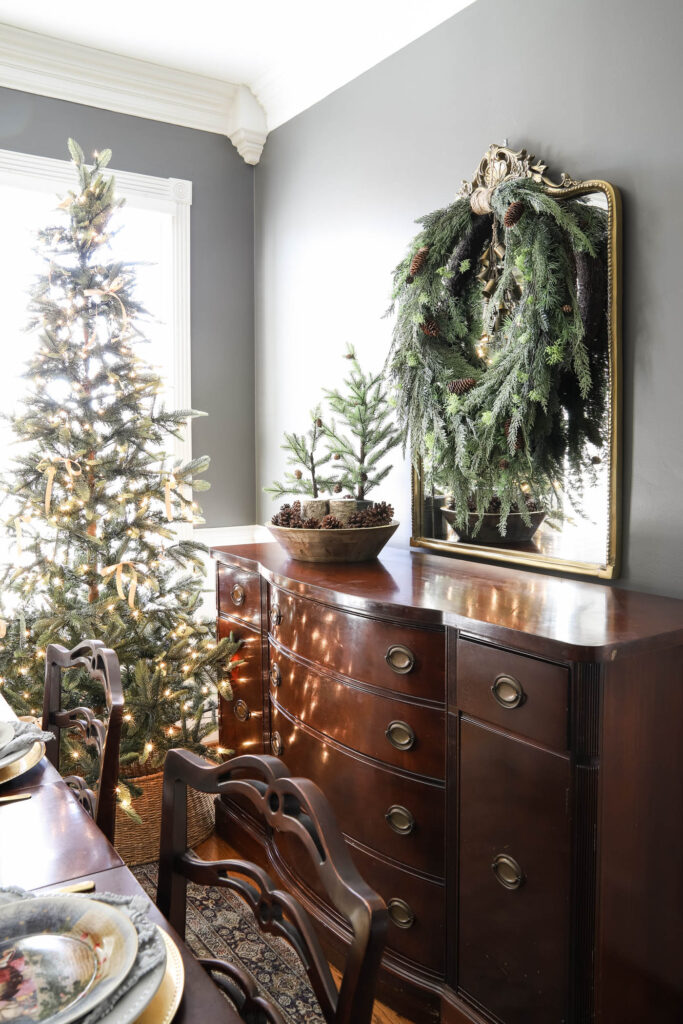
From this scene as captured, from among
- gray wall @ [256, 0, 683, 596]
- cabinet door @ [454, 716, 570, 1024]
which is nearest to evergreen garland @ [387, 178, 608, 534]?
gray wall @ [256, 0, 683, 596]

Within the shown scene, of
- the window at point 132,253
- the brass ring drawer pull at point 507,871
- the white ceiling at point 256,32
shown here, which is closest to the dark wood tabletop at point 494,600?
the brass ring drawer pull at point 507,871

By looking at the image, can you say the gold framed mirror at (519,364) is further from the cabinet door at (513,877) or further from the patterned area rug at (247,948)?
the patterned area rug at (247,948)

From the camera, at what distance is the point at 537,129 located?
7.42ft

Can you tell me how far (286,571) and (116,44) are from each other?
2.47m

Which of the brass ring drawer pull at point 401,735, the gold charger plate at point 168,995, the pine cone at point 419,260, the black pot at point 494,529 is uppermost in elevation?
the pine cone at point 419,260

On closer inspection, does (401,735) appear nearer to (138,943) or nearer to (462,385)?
(462,385)

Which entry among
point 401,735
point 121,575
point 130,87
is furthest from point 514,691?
point 130,87

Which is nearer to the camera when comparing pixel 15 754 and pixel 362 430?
pixel 15 754

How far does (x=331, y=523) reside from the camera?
7.81 feet

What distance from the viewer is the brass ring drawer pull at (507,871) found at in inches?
63.7

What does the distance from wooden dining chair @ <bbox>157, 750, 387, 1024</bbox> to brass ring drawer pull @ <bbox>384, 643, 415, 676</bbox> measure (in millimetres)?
823

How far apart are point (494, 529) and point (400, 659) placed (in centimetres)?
68

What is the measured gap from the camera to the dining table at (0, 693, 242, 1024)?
847 mm

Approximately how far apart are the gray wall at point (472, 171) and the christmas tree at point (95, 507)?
828 mm
